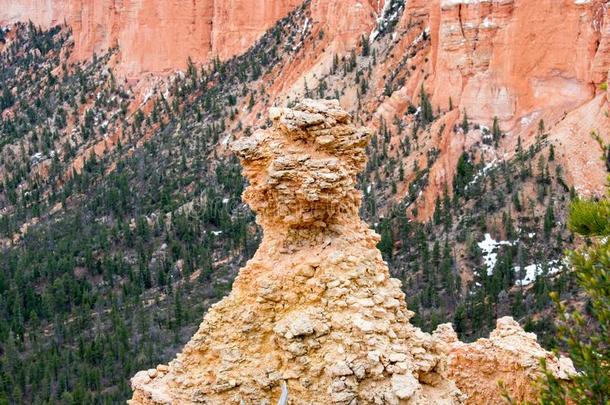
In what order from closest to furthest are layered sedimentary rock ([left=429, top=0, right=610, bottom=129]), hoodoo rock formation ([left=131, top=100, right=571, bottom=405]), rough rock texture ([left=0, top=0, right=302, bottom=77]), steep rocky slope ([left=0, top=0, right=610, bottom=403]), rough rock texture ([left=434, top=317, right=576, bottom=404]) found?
hoodoo rock formation ([left=131, top=100, right=571, bottom=405]) → rough rock texture ([left=434, top=317, right=576, bottom=404]) → steep rocky slope ([left=0, top=0, right=610, bottom=403]) → layered sedimentary rock ([left=429, top=0, right=610, bottom=129]) → rough rock texture ([left=0, top=0, right=302, bottom=77])

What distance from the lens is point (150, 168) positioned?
91938 millimetres

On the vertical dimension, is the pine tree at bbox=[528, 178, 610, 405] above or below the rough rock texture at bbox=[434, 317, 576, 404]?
above

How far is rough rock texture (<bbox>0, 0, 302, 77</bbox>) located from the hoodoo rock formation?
9296 cm

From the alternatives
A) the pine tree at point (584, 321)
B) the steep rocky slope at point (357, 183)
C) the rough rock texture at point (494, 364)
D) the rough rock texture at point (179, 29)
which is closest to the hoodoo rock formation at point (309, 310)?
the rough rock texture at point (494, 364)

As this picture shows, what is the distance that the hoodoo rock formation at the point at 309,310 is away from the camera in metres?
9.91

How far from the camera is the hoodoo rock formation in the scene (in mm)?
9914

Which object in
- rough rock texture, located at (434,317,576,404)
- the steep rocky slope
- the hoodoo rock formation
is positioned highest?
the hoodoo rock formation

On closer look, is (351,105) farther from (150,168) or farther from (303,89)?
(150,168)

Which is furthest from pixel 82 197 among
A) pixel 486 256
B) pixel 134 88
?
pixel 486 256

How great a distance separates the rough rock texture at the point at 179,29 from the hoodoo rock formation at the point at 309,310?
92962mm

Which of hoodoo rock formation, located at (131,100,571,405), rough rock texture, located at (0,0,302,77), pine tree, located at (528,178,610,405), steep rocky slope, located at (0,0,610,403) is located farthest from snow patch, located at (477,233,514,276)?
rough rock texture, located at (0,0,302,77)

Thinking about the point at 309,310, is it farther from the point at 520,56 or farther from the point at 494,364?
the point at 520,56

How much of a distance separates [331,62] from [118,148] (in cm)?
3005

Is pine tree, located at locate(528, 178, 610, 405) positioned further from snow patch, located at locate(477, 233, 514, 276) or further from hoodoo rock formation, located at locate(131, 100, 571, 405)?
snow patch, located at locate(477, 233, 514, 276)
